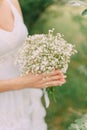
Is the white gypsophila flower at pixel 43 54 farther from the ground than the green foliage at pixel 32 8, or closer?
closer

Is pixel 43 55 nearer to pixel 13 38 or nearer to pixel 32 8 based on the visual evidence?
pixel 13 38

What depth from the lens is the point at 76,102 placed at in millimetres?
1935

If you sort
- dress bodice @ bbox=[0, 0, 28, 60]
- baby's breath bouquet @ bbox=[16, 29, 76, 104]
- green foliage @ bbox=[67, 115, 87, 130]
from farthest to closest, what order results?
green foliage @ bbox=[67, 115, 87, 130] < dress bodice @ bbox=[0, 0, 28, 60] < baby's breath bouquet @ bbox=[16, 29, 76, 104]

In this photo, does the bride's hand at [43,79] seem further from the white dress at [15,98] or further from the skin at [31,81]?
the white dress at [15,98]

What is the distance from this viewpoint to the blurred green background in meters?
1.89

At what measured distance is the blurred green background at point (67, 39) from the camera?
6.22 ft

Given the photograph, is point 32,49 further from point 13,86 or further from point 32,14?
point 32,14

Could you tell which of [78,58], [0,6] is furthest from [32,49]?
[78,58]

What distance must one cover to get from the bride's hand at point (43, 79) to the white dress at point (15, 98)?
0.52ft

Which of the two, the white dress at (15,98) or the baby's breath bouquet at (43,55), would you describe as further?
the white dress at (15,98)

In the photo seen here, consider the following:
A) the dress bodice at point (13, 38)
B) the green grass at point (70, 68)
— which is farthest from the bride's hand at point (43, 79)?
the green grass at point (70, 68)

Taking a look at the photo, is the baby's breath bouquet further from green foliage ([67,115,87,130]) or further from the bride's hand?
green foliage ([67,115,87,130])

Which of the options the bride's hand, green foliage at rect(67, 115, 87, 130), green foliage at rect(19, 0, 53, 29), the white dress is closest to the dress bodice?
the white dress

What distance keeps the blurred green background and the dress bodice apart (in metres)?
0.31
